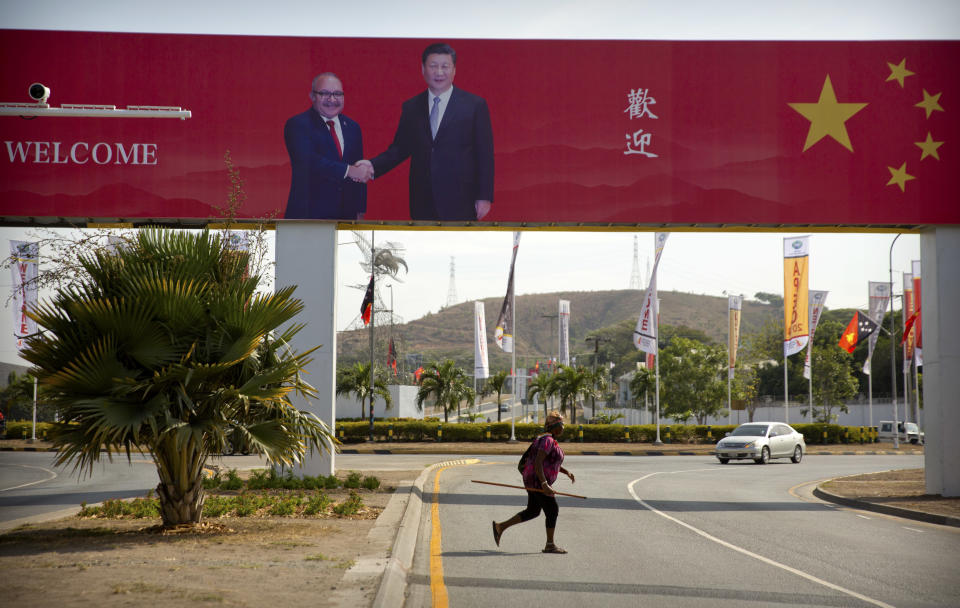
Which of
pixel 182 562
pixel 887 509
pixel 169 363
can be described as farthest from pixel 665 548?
pixel 887 509

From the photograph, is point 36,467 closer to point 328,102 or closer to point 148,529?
point 328,102

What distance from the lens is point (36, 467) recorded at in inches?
1054

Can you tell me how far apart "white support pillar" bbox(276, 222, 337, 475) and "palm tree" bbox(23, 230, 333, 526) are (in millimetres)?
5432

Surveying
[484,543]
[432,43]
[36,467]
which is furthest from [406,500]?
[36,467]

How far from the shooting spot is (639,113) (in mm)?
17016

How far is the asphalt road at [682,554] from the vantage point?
24.9 ft

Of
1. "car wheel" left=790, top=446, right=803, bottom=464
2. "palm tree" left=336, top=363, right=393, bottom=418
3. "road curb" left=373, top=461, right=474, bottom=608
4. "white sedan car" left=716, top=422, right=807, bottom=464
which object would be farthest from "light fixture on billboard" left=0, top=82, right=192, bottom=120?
"palm tree" left=336, top=363, right=393, bottom=418

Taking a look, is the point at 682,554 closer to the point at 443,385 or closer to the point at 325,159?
the point at 325,159

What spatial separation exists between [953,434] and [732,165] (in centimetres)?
660

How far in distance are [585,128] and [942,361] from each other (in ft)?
26.8

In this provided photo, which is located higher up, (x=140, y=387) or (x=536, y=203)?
(x=536, y=203)

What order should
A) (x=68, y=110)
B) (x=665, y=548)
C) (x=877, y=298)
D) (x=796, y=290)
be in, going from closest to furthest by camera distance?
1. (x=665, y=548)
2. (x=68, y=110)
3. (x=796, y=290)
4. (x=877, y=298)

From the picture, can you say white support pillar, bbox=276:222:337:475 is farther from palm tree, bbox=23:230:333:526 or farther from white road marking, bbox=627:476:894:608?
white road marking, bbox=627:476:894:608

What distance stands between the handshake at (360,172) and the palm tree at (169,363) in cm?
612
